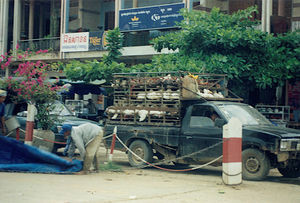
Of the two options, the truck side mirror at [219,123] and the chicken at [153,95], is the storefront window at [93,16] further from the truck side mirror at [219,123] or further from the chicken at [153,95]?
the truck side mirror at [219,123]

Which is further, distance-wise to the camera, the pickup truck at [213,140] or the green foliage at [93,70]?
the green foliage at [93,70]

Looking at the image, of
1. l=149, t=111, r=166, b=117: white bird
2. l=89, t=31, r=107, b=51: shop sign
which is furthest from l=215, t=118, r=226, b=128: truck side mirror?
l=89, t=31, r=107, b=51: shop sign

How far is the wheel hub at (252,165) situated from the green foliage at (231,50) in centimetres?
535

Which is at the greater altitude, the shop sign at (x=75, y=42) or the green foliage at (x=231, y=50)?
the shop sign at (x=75, y=42)

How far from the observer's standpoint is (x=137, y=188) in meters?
8.80

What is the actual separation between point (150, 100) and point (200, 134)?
1893 mm

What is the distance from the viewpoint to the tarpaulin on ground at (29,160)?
10.4 meters

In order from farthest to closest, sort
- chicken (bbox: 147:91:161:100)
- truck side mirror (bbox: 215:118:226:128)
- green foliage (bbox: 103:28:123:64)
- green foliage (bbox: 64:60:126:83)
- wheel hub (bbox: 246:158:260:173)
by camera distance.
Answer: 1. green foliage (bbox: 103:28:123:64)
2. green foliage (bbox: 64:60:126:83)
3. chicken (bbox: 147:91:161:100)
4. truck side mirror (bbox: 215:118:226:128)
5. wheel hub (bbox: 246:158:260:173)

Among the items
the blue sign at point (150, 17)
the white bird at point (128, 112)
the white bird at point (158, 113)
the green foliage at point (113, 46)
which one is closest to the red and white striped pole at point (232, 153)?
the white bird at point (158, 113)

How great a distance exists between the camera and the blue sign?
23.5 meters

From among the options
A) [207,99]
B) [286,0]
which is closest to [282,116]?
[286,0]

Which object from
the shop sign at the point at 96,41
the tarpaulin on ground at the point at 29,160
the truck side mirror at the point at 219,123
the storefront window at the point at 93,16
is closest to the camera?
the tarpaulin on ground at the point at 29,160

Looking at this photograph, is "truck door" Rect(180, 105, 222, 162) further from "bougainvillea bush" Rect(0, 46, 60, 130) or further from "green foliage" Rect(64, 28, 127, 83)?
"green foliage" Rect(64, 28, 127, 83)

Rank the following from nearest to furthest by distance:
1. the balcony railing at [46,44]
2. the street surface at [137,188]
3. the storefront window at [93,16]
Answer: the street surface at [137,188] < the balcony railing at [46,44] < the storefront window at [93,16]
